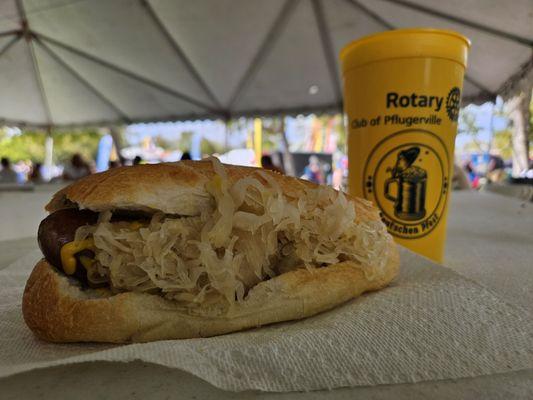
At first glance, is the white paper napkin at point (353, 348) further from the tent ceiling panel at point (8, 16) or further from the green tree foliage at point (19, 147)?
the green tree foliage at point (19, 147)

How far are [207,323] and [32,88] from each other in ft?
27.8

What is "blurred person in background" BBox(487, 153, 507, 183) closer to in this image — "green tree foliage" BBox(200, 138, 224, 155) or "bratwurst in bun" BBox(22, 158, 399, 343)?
"bratwurst in bun" BBox(22, 158, 399, 343)

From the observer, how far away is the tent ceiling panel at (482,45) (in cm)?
436

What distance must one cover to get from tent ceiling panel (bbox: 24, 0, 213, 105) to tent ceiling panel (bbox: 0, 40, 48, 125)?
3.22 feet

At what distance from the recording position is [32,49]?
6418mm

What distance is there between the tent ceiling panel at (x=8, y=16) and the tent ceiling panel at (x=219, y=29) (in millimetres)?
2147

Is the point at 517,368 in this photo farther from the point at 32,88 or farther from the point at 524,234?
the point at 32,88

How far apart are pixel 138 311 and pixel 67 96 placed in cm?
828

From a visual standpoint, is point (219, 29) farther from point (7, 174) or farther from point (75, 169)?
point (7, 174)

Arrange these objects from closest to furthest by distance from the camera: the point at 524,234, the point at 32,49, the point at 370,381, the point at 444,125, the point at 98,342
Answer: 1. the point at 370,381
2. the point at 98,342
3. the point at 444,125
4. the point at 524,234
5. the point at 32,49

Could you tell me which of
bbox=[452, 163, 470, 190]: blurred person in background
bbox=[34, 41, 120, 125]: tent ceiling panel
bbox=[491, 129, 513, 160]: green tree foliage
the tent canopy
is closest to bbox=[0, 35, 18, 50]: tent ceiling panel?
the tent canopy

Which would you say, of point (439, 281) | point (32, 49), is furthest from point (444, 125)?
point (32, 49)

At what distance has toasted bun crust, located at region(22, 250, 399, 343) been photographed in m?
0.88

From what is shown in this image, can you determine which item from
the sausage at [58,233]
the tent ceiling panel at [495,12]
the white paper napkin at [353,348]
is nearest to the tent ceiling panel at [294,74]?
the tent ceiling panel at [495,12]
